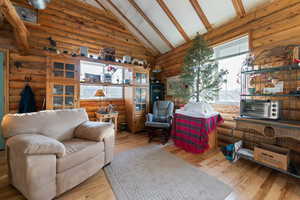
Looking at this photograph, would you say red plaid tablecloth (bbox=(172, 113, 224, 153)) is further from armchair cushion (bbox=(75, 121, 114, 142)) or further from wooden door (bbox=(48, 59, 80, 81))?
wooden door (bbox=(48, 59, 80, 81))

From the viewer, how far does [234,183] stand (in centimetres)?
169

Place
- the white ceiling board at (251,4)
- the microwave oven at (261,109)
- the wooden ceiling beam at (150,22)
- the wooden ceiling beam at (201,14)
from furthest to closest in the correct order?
the wooden ceiling beam at (150,22)
the wooden ceiling beam at (201,14)
the white ceiling board at (251,4)
the microwave oven at (261,109)

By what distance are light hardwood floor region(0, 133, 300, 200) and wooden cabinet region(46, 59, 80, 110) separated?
130 centimetres

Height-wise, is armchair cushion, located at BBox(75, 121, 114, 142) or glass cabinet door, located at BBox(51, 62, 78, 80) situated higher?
glass cabinet door, located at BBox(51, 62, 78, 80)

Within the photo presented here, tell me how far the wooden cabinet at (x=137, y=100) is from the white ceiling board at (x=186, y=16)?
1.64m

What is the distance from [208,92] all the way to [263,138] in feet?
4.11

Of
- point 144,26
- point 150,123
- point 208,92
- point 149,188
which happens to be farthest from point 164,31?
point 149,188

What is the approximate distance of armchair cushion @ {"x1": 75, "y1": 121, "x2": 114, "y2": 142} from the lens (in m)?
1.83

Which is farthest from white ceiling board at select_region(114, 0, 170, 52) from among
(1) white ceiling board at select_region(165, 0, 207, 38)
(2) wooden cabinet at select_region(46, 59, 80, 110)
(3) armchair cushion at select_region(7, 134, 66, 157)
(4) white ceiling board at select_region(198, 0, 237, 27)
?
(3) armchair cushion at select_region(7, 134, 66, 157)

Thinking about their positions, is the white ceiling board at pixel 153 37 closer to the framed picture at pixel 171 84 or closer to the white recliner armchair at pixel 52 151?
the framed picture at pixel 171 84

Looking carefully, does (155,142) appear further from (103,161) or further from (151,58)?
(151,58)

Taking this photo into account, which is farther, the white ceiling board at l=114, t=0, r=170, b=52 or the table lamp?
the white ceiling board at l=114, t=0, r=170, b=52

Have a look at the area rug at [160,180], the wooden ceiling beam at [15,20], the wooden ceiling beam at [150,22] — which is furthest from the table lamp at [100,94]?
the wooden ceiling beam at [150,22]

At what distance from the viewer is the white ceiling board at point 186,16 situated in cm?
274
